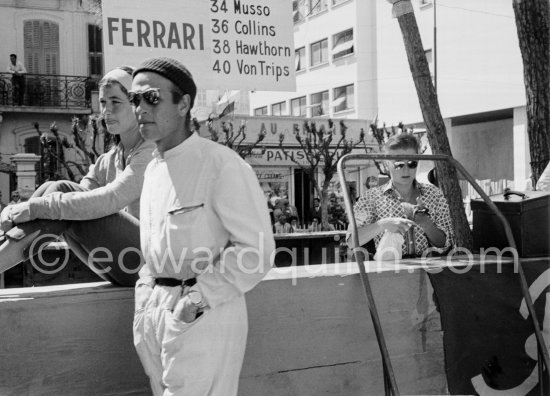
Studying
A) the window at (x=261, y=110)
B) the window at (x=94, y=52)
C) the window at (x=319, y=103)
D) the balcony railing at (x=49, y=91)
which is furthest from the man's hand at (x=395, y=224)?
the window at (x=261, y=110)

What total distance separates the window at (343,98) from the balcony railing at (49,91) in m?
15.6

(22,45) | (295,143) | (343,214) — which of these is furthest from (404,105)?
(22,45)

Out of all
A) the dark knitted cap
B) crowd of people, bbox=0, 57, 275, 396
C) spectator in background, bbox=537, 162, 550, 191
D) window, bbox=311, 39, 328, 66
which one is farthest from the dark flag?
window, bbox=311, 39, 328, 66

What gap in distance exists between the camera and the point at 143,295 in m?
2.81

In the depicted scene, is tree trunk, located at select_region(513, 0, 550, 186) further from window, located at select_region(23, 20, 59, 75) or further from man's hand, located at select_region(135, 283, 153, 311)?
window, located at select_region(23, 20, 59, 75)

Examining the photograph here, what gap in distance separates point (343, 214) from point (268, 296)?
19.4 m

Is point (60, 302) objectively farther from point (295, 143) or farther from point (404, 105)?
point (404, 105)

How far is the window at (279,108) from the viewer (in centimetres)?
4638

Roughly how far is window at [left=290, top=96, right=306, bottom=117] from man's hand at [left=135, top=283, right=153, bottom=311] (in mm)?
41126

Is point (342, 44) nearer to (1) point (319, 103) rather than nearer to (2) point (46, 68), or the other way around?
(1) point (319, 103)

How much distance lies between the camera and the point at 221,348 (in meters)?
2.61

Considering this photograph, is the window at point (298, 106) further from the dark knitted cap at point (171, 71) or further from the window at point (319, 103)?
the dark knitted cap at point (171, 71)

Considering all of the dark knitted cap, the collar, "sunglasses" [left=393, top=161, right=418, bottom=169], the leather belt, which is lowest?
the leather belt

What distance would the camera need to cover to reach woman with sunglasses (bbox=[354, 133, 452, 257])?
167 inches
